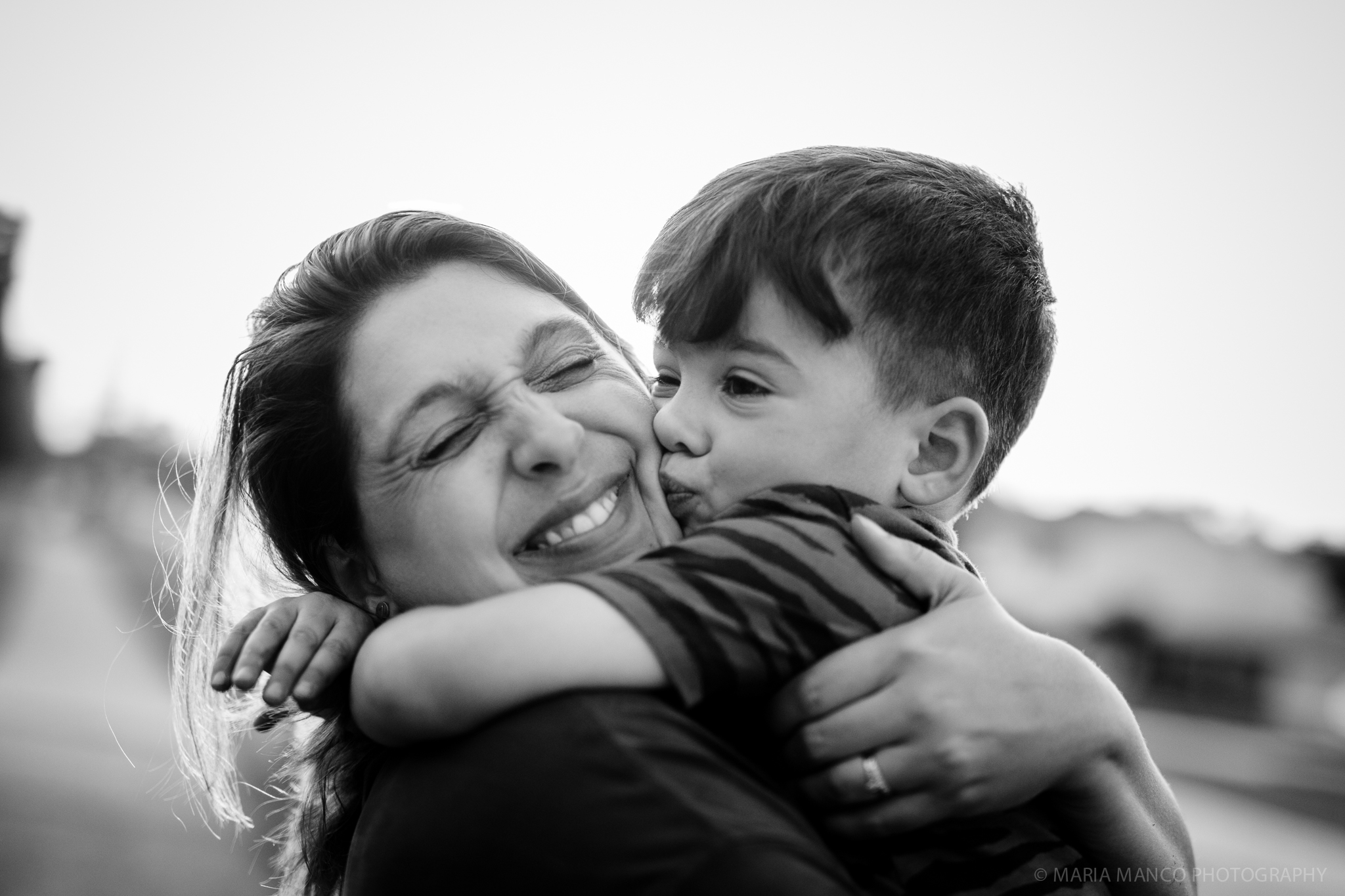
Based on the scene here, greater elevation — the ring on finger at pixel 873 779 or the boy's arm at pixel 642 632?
the boy's arm at pixel 642 632

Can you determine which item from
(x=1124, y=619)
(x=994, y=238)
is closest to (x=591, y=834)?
(x=994, y=238)

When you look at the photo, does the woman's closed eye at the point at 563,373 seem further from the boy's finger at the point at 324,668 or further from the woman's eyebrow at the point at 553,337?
the boy's finger at the point at 324,668

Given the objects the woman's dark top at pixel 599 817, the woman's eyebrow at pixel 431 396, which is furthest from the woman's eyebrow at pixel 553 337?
the woman's dark top at pixel 599 817

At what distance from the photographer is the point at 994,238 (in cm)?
202

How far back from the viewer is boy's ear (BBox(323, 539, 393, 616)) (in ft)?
7.03

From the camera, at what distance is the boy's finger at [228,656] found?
5.78ft

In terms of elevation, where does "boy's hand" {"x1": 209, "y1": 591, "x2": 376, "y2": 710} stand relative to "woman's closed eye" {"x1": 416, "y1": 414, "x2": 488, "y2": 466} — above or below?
below

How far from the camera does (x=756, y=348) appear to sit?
1.84 metres

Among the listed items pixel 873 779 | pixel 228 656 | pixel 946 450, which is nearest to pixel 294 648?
pixel 228 656

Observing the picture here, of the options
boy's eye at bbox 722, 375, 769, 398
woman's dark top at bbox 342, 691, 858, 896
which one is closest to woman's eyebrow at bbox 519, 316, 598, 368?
boy's eye at bbox 722, 375, 769, 398

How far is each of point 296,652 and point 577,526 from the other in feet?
1.83

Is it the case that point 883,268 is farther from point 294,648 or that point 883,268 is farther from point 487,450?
point 294,648

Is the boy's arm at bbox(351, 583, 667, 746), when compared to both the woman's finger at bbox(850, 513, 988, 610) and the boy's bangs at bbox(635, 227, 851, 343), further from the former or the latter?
the boy's bangs at bbox(635, 227, 851, 343)

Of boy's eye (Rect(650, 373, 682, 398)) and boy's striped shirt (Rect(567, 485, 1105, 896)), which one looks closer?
boy's striped shirt (Rect(567, 485, 1105, 896))
